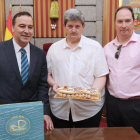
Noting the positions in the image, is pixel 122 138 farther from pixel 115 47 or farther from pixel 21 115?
pixel 115 47

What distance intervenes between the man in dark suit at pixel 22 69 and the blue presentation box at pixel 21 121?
373mm

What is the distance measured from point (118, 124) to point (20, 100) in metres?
0.96

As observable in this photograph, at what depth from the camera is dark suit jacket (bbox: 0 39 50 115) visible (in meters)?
1.49

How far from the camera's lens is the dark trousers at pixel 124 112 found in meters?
1.77

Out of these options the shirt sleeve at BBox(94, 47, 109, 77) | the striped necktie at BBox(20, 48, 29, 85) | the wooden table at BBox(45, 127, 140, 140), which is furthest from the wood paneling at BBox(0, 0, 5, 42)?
the wooden table at BBox(45, 127, 140, 140)

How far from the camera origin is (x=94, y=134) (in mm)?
1322

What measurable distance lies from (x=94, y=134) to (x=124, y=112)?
568mm

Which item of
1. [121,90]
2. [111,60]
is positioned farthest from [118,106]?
[111,60]

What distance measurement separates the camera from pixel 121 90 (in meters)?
1.78

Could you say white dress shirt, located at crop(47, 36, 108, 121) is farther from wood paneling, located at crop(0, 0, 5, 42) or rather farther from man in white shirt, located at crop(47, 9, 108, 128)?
wood paneling, located at crop(0, 0, 5, 42)

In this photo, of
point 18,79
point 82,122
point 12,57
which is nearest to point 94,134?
point 82,122

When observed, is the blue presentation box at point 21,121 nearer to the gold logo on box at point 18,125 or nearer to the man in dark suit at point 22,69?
the gold logo on box at point 18,125

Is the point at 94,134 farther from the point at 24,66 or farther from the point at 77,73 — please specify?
the point at 24,66

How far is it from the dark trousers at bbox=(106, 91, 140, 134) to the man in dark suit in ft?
2.09
